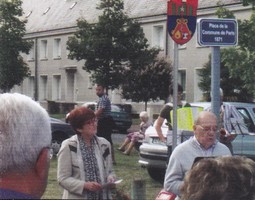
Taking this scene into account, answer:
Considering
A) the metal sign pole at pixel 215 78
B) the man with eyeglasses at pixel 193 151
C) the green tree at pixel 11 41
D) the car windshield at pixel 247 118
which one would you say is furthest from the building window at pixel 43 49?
the man with eyeglasses at pixel 193 151

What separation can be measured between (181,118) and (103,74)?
34.2 m

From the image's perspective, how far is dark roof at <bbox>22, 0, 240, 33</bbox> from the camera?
163 feet

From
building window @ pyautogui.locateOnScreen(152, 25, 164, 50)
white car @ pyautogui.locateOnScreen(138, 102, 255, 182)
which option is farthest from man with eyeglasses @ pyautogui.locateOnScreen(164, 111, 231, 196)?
building window @ pyautogui.locateOnScreen(152, 25, 164, 50)

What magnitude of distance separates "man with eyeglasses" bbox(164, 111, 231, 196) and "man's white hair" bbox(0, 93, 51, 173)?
3128 millimetres

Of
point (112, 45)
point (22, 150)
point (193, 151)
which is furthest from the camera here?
point (112, 45)

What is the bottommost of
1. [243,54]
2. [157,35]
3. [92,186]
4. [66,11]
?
[92,186]

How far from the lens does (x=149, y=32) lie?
49188 millimetres

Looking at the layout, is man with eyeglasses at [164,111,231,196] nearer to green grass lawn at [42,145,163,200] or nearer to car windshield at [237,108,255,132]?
green grass lawn at [42,145,163,200]

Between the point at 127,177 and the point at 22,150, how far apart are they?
1035cm

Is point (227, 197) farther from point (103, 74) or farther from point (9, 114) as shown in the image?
point (103, 74)

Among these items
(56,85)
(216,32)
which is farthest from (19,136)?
(56,85)

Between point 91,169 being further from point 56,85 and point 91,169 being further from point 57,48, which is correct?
point 56,85

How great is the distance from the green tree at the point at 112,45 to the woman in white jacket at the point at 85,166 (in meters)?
36.3

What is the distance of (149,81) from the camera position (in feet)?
140
